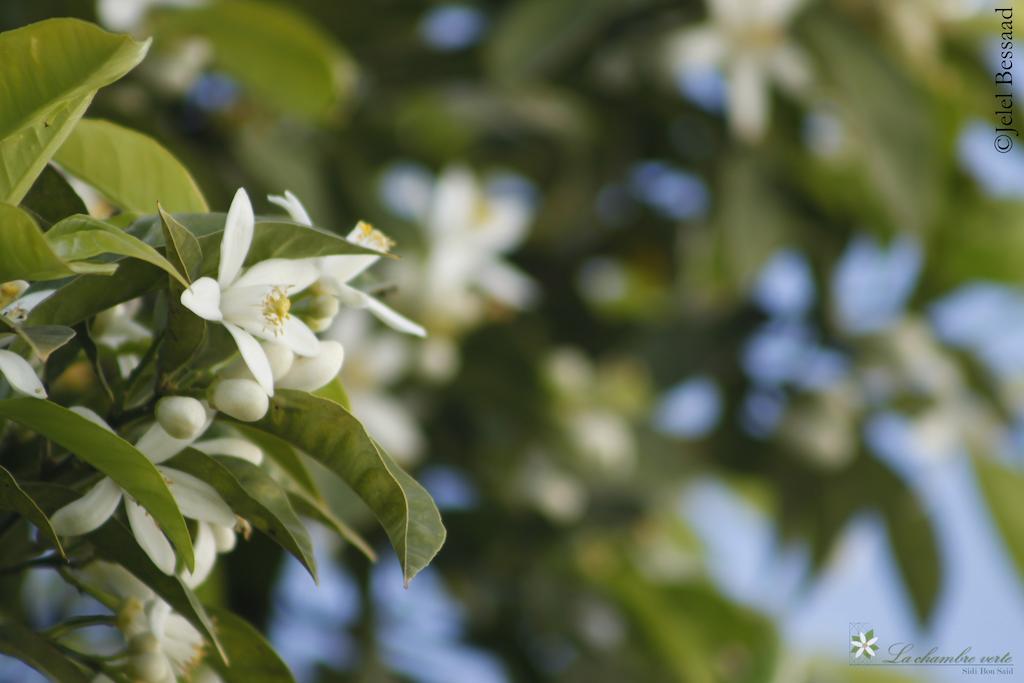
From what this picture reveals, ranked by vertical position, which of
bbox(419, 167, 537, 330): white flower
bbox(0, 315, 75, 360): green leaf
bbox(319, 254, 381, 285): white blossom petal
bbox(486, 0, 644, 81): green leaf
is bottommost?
bbox(0, 315, 75, 360): green leaf

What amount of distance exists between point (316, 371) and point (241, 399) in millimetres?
44

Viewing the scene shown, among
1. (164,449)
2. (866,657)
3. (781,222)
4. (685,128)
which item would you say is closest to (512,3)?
(685,128)

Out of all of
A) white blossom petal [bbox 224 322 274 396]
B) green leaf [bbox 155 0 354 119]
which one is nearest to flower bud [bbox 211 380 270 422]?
white blossom petal [bbox 224 322 274 396]

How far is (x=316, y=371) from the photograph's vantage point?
55 centimetres

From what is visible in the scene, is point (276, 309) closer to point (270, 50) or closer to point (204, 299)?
point (204, 299)

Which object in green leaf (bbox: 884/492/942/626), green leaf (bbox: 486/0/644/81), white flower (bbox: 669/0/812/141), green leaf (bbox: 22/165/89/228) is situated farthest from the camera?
green leaf (bbox: 884/492/942/626)

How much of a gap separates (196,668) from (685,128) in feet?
4.61

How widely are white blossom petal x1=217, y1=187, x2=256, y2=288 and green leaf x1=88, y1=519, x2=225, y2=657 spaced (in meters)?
0.11

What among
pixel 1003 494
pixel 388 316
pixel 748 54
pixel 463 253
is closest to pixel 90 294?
pixel 388 316

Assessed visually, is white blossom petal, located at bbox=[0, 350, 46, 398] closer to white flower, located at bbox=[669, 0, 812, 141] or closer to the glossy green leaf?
the glossy green leaf

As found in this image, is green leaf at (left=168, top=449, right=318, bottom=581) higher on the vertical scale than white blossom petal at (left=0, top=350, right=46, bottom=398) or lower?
higher

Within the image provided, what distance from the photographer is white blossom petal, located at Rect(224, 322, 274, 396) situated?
1.69 ft

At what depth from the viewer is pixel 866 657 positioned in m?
1.16

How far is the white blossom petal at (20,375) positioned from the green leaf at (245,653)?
0.52ft
